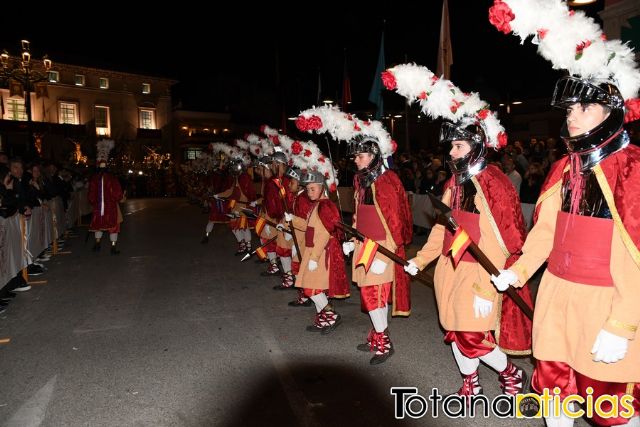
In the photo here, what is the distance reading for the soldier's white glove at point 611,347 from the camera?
7.75 feet

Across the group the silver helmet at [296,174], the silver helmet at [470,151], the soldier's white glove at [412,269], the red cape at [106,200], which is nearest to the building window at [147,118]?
the red cape at [106,200]

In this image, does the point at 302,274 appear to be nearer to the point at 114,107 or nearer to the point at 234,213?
the point at 234,213

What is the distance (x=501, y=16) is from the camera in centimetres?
283

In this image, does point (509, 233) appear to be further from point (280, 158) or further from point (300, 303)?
point (280, 158)

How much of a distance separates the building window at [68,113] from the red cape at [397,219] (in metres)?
48.5

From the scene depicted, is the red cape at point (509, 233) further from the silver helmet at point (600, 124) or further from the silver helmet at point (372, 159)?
the silver helmet at point (372, 159)

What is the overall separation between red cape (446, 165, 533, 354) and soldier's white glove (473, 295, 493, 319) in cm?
34

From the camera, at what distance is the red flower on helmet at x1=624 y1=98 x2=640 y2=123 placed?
8.41 feet

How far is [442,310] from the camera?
3.66 meters

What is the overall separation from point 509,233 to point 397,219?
1.34 m

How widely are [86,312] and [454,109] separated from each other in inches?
222

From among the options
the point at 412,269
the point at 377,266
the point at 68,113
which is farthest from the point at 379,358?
the point at 68,113

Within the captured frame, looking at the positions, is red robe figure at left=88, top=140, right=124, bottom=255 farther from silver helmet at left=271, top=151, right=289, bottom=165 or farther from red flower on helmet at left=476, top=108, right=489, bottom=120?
red flower on helmet at left=476, top=108, right=489, bottom=120

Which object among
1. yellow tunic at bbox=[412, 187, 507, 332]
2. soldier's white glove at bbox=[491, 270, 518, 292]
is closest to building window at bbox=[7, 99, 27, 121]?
yellow tunic at bbox=[412, 187, 507, 332]
